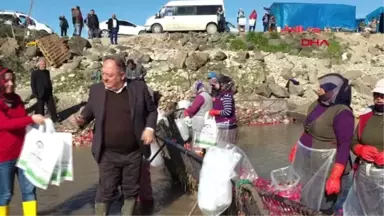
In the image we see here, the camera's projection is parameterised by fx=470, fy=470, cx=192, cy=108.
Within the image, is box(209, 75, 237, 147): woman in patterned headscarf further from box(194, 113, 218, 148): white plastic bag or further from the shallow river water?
the shallow river water

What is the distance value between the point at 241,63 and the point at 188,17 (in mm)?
8020

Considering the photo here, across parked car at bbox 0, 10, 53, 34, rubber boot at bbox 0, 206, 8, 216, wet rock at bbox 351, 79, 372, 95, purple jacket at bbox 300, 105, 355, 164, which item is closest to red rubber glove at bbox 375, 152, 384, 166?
purple jacket at bbox 300, 105, 355, 164

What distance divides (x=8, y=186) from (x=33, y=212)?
1.32 ft

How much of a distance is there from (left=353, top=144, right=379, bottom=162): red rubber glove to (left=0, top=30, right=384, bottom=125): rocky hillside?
10969mm

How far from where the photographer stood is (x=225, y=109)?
20.7 feet

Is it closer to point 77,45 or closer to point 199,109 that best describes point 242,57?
point 77,45

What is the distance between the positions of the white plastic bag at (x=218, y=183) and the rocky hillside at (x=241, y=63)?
10498mm

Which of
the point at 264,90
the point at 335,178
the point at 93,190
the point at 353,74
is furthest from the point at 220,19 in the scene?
the point at 335,178

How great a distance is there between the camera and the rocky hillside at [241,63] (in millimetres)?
16672

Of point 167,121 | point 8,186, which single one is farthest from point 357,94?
point 8,186

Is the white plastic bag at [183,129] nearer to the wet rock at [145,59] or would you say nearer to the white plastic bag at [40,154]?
the white plastic bag at [40,154]

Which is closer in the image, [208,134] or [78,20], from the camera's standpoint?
[208,134]

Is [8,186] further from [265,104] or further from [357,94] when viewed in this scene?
[357,94]

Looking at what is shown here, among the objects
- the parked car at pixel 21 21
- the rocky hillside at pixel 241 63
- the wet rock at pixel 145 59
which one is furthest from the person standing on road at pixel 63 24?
the wet rock at pixel 145 59
